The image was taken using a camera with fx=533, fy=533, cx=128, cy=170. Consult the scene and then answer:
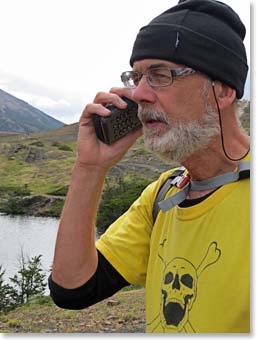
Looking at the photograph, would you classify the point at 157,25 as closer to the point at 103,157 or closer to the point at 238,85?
the point at 238,85

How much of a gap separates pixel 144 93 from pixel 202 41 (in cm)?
29

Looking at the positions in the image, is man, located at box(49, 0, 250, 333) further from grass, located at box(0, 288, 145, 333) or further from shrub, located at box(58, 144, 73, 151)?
shrub, located at box(58, 144, 73, 151)

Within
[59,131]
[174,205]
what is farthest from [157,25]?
[59,131]

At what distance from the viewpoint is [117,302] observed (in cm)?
1030

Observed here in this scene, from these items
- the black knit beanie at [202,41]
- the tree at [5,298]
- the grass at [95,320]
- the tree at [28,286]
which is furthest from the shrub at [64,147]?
the black knit beanie at [202,41]

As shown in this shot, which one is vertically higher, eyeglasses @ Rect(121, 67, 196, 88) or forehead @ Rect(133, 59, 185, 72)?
forehead @ Rect(133, 59, 185, 72)

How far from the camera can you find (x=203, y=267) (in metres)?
1.71

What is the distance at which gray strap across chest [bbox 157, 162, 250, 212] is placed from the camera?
1769 millimetres

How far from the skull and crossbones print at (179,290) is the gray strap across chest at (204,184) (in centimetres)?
Answer: 22

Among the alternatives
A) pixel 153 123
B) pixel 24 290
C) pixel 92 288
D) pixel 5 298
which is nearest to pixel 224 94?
pixel 153 123

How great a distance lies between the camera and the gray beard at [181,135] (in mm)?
1909

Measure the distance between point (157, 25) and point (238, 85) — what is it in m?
0.38

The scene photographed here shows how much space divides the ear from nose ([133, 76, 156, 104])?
0.77ft

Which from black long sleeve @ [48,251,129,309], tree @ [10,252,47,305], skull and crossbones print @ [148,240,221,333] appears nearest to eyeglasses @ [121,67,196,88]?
skull and crossbones print @ [148,240,221,333]
